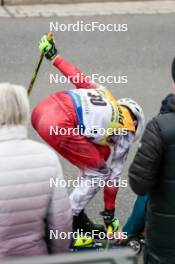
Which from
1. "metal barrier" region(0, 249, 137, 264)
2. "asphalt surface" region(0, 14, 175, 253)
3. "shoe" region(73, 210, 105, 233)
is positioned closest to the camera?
"metal barrier" region(0, 249, 137, 264)

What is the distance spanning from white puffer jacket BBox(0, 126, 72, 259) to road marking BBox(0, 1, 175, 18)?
685 cm

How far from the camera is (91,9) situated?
10539 millimetres

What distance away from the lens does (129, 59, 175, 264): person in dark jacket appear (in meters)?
3.61

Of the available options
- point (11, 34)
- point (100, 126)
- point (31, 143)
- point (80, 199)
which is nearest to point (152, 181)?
point (31, 143)

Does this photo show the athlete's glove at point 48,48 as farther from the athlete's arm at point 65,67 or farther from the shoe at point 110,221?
the shoe at point 110,221

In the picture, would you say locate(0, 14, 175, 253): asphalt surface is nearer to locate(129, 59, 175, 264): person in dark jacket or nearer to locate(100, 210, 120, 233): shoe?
locate(100, 210, 120, 233): shoe

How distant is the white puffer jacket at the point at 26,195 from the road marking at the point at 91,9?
6.85 metres

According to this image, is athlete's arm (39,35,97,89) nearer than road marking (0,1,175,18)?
Yes

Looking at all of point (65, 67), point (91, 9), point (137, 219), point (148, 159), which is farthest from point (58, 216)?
point (91, 9)

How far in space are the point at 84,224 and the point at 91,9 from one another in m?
5.65

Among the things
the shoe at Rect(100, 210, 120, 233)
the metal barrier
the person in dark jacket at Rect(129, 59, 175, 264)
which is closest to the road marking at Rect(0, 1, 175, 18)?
the shoe at Rect(100, 210, 120, 233)

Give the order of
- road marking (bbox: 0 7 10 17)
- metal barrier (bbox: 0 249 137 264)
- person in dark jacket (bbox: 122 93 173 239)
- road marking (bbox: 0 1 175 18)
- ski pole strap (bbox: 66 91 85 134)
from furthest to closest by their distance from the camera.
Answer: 1. road marking (bbox: 0 1 175 18)
2. road marking (bbox: 0 7 10 17)
3. person in dark jacket (bbox: 122 93 173 239)
4. ski pole strap (bbox: 66 91 85 134)
5. metal barrier (bbox: 0 249 137 264)

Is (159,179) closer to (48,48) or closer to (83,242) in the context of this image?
(83,242)

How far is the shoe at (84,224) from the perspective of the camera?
537cm
